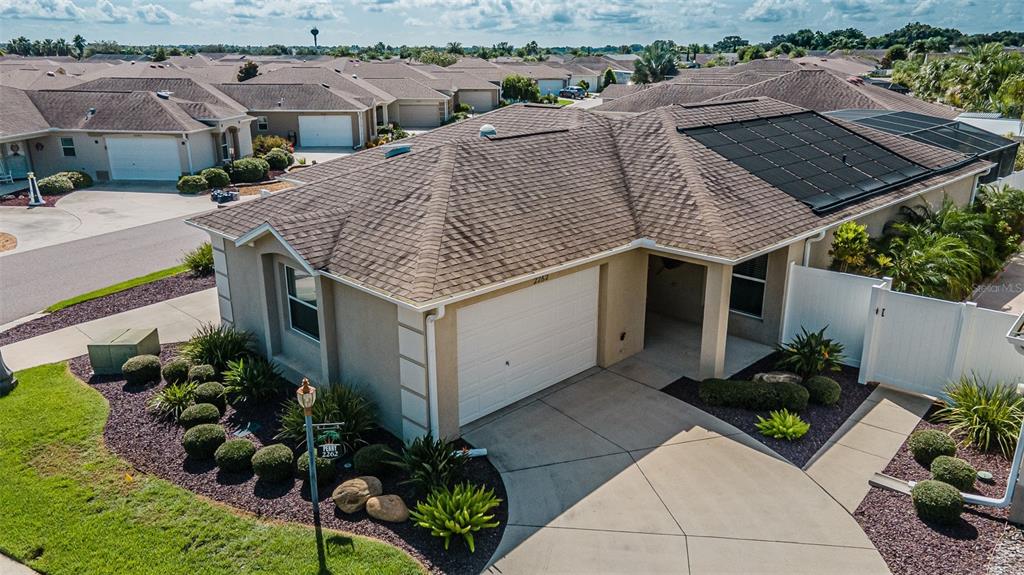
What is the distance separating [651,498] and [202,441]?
22.3ft

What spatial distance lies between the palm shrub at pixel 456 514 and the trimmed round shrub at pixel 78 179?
109 ft

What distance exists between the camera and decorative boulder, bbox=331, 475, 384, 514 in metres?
9.12

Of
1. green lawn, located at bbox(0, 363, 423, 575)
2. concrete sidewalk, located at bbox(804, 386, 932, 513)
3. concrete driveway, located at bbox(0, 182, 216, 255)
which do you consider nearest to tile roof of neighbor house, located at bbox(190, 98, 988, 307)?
concrete sidewalk, located at bbox(804, 386, 932, 513)

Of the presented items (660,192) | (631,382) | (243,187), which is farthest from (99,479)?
(243,187)

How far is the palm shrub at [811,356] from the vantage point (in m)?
13.0

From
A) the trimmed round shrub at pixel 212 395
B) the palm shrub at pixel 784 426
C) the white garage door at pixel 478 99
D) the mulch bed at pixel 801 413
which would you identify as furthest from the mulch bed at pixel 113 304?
the white garage door at pixel 478 99

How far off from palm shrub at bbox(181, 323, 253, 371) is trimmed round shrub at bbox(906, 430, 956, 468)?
11.8m

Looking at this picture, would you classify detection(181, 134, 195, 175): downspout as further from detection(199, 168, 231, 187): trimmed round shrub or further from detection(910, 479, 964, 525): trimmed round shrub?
detection(910, 479, 964, 525): trimmed round shrub

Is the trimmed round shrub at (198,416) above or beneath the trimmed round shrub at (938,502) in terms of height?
beneath

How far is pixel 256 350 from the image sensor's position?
14062mm

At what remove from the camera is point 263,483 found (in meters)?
9.91

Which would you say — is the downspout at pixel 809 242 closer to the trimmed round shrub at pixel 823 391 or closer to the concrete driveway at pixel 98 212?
the trimmed round shrub at pixel 823 391

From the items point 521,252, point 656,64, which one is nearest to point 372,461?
point 521,252

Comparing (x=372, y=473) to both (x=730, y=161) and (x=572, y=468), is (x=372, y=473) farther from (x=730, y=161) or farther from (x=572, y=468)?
(x=730, y=161)
